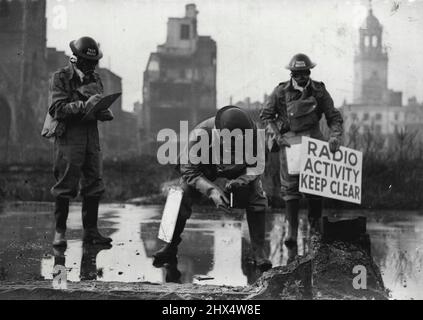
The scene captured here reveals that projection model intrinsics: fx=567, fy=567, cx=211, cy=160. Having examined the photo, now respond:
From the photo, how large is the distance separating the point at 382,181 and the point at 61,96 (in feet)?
25.1

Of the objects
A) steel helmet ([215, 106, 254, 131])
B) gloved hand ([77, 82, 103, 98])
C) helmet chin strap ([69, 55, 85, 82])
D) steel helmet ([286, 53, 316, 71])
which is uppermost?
steel helmet ([286, 53, 316, 71])

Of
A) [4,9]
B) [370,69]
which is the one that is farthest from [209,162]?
[370,69]

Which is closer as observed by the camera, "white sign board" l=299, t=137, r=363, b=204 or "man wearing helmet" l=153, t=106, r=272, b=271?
"man wearing helmet" l=153, t=106, r=272, b=271

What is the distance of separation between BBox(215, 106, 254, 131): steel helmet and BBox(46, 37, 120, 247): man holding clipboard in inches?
51.7

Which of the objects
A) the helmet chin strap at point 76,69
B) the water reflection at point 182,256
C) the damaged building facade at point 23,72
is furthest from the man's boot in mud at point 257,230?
the damaged building facade at point 23,72

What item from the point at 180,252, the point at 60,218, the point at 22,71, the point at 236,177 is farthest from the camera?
the point at 22,71

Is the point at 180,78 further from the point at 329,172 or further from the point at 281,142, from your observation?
the point at 329,172

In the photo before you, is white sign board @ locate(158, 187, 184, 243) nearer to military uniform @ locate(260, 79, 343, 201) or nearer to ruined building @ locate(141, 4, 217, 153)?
military uniform @ locate(260, 79, 343, 201)

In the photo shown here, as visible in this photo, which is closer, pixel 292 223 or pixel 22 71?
pixel 292 223

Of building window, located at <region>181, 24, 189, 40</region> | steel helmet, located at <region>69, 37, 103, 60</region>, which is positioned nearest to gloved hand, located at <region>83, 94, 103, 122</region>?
steel helmet, located at <region>69, 37, 103, 60</region>

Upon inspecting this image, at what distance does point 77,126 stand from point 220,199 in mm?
2085

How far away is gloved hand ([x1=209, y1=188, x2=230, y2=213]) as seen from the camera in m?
4.62

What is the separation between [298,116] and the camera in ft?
21.5
